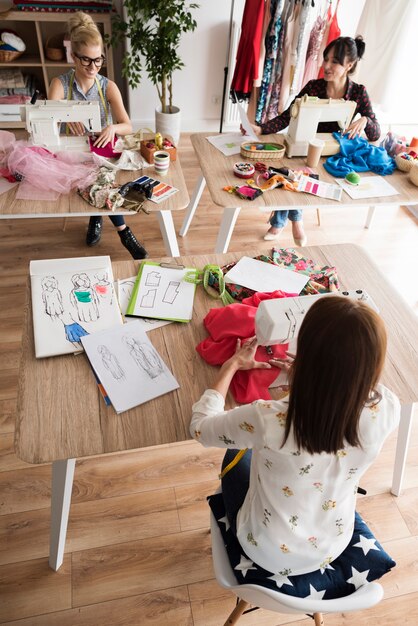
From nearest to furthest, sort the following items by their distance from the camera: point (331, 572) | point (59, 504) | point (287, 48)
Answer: point (331, 572)
point (59, 504)
point (287, 48)

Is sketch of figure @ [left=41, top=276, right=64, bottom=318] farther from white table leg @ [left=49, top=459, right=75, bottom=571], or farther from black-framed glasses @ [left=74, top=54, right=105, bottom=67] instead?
black-framed glasses @ [left=74, top=54, right=105, bottom=67]

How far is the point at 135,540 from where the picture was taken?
1856 millimetres

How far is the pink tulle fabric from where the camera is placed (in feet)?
7.05

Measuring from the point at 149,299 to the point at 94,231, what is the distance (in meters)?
1.54

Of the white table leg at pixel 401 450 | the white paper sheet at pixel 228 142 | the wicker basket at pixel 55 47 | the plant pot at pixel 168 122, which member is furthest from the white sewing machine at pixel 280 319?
the wicker basket at pixel 55 47

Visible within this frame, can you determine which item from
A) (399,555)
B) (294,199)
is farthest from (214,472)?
(294,199)

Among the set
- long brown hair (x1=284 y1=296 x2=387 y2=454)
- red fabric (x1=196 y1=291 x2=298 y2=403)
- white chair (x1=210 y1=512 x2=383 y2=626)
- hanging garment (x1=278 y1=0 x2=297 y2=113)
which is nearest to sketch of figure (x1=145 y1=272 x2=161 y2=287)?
red fabric (x1=196 y1=291 x2=298 y2=403)

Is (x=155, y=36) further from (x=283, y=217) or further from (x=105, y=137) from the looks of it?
(x=283, y=217)

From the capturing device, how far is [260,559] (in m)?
1.22

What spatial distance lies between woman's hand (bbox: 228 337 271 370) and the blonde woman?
1.50 meters

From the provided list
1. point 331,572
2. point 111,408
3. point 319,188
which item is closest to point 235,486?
point 331,572

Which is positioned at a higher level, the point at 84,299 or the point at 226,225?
the point at 84,299

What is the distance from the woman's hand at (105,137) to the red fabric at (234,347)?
130 cm

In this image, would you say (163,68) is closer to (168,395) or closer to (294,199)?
(294,199)
